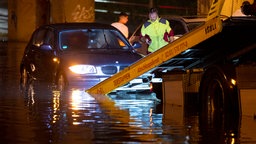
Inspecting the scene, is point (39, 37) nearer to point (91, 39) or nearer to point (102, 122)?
point (91, 39)

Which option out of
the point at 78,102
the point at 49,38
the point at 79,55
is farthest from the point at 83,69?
the point at 78,102

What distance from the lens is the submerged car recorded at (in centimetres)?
1617

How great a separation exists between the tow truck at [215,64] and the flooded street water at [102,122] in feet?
1.04

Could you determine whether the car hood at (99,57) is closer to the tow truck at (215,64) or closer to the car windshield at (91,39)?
the car windshield at (91,39)

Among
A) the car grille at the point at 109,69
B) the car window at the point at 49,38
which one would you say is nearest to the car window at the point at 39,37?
the car window at the point at 49,38

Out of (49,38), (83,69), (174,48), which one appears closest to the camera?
(174,48)

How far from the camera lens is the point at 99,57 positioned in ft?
53.9

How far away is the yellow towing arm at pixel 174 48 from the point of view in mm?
10852

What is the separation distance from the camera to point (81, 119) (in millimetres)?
11469

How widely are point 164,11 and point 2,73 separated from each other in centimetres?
2402

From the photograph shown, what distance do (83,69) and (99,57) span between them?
0.49 metres

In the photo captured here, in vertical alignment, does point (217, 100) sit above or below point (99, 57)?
below

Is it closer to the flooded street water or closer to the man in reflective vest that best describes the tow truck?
the flooded street water

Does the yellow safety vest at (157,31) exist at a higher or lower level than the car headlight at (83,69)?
higher
